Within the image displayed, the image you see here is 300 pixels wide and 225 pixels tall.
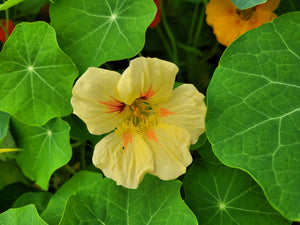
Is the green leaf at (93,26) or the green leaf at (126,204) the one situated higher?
the green leaf at (93,26)

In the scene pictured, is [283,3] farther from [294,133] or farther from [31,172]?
[31,172]

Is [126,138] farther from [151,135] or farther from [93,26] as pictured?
[93,26]

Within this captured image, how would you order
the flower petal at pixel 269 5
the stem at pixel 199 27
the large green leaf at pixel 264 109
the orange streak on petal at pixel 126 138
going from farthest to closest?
the stem at pixel 199 27 < the flower petal at pixel 269 5 < the orange streak on petal at pixel 126 138 < the large green leaf at pixel 264 109

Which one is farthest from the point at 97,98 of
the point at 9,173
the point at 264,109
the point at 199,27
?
the point at 9,173

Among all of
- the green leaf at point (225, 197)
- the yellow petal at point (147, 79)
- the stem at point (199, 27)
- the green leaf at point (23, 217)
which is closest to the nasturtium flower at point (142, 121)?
the yellow petal at point (147, 79)

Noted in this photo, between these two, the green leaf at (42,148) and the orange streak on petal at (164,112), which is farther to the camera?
the green leaf at (42,148)

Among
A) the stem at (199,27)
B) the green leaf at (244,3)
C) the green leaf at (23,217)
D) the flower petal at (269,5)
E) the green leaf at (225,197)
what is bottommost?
the green leaf at (225,197)

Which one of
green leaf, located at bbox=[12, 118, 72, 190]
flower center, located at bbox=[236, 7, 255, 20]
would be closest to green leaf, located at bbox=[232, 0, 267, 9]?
flower center, located at bbox=[236, 7, 255, 20]

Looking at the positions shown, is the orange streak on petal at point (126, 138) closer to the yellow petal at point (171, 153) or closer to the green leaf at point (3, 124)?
the yellow petal at point (171, 153)
